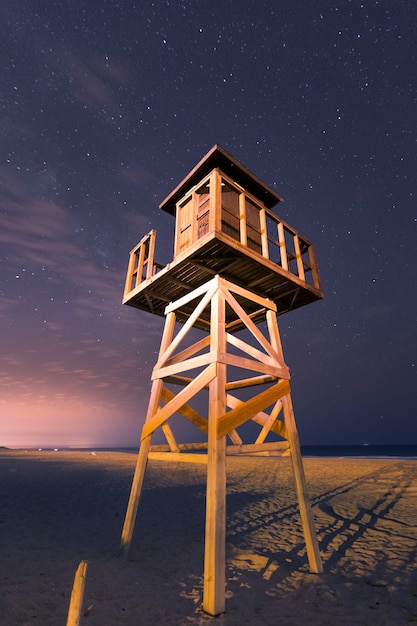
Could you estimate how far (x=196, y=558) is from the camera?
226 inches

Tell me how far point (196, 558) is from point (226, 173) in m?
8.56

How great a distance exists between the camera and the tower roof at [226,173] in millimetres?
7219

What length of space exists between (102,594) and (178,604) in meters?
1.14

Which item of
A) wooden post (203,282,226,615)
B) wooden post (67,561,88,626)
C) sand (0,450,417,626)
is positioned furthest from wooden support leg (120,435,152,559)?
wooden post (67,561,88,626)

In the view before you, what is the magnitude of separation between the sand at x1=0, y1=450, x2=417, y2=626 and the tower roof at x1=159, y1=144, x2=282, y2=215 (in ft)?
27.0

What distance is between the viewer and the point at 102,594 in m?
4.32

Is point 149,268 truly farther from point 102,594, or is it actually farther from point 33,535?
point 33,535

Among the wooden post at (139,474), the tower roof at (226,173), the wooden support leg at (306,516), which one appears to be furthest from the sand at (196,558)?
the tower roof at (226,173)

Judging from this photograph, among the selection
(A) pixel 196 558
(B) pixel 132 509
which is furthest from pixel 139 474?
(A) pixel 196 558

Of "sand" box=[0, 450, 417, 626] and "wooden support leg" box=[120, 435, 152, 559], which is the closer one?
"sand" box=[0, 450, 417, 626]

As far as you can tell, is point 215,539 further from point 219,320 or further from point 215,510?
point 219,320

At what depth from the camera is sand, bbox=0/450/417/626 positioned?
3949 mm

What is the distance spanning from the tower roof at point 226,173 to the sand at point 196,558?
8.23 meters

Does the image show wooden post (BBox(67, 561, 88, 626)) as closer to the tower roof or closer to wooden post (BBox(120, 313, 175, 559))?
wooden post (BBox(120, 313, 175, 559))
